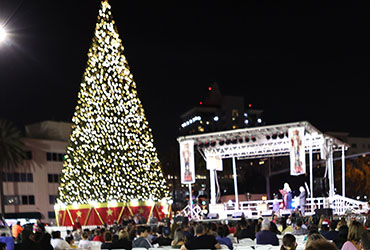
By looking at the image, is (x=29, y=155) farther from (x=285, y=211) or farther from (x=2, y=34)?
(x=2, y=34)

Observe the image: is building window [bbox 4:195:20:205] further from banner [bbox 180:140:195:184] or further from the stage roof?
banner [bbox 180:140:195:184]

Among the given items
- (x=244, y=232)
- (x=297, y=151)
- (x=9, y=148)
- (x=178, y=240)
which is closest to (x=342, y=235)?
(x=178, y=240)

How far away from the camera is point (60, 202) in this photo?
112 ft

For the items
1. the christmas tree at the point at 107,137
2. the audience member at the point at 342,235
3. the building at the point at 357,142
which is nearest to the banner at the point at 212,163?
the christmas tree at the point at 107,137

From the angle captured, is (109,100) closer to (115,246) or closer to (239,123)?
(115,246)

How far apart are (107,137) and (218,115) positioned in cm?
9804

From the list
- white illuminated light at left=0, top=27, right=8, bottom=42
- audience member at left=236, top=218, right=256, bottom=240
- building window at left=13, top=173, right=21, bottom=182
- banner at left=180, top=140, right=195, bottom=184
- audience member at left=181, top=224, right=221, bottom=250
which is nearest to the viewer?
audience member at left=181, top=224, right=221, bottom=250

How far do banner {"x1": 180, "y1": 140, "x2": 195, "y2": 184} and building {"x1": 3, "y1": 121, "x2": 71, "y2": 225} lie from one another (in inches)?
1091

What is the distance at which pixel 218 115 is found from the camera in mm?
129500

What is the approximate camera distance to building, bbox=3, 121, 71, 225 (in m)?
55.0

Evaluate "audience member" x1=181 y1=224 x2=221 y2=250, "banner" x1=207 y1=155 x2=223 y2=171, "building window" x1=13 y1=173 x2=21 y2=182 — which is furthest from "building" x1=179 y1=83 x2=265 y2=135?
"audience member" x1=181 y1=224 x2=221 y2=250

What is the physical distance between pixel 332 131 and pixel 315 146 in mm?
97177

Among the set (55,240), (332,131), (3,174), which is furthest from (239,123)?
(55,240)

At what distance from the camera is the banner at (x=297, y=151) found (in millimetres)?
27078
